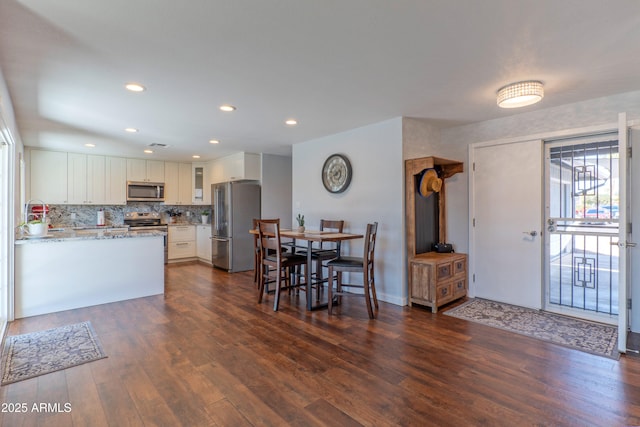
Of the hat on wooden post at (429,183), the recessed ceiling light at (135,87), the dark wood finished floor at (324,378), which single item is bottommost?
the dark wood finished floor at (324,378)

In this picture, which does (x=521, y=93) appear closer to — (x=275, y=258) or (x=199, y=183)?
(x=275, y=258)

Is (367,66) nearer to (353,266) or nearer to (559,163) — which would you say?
(353,266)

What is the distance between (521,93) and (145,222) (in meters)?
7.16

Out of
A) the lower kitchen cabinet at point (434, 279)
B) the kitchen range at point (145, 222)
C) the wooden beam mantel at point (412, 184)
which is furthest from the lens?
the kitchen range at point (145, 222)

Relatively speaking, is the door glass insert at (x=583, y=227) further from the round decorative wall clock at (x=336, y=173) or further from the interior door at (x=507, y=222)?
the round decorative wall clock at (x=336, y=173)

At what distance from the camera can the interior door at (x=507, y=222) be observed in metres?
3.72

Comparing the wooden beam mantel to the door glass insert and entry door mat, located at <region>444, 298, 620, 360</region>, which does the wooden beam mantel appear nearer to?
entry door mat, located at <region>444, 298, 620, 360</region>

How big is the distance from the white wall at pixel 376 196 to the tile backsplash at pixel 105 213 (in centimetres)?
420

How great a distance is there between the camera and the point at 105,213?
22.1ft

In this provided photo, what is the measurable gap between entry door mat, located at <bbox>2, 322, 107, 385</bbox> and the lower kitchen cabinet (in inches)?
124

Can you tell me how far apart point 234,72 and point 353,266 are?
227 cm

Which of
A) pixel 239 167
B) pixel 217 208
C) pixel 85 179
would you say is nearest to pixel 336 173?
pixel 239 167

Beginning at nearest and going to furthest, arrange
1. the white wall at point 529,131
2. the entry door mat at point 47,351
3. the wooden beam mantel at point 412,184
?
1. the entry door mat at point 47,351
2. the white wall at point 529,131
3. the wooden beam mantel at point 412,184

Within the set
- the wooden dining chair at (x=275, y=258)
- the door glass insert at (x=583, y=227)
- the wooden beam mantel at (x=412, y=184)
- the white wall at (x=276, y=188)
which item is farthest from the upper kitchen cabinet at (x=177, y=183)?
the door glass insert at (x=583, y=227)
